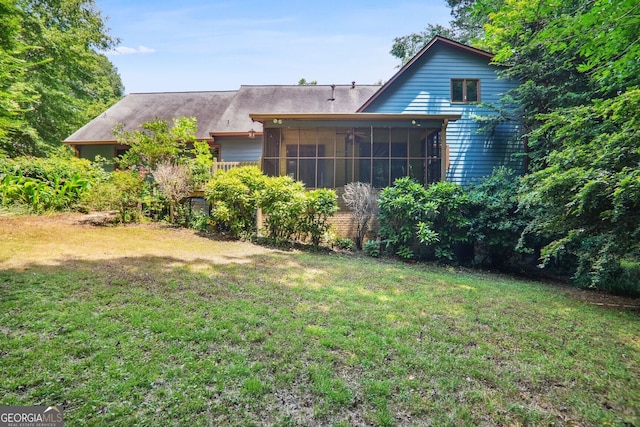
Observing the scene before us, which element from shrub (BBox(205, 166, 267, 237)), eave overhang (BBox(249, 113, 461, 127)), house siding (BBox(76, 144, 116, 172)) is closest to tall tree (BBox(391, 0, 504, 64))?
eave overhang (BBox(249, 113, 461, 127))

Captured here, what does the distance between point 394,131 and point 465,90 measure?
3.39m

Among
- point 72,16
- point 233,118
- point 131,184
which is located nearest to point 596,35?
point 131,184

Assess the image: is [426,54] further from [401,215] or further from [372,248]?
[372,248]

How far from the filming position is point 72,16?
16.2 meters

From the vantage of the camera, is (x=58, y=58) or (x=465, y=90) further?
(x=58, y=58)

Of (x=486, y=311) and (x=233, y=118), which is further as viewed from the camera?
(x=233, y=118)

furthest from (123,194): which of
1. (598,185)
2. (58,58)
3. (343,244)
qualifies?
(58,58)

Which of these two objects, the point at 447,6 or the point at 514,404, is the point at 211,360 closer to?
the point at 514,404

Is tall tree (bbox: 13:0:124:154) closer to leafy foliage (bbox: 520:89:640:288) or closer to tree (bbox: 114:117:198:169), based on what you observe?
tree (bbox: 114:117:198:169)

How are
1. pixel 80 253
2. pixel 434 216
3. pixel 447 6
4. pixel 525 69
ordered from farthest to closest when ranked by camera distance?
pixel 447 6
pixel 525 69
pixel 434 216
pixel 80 253

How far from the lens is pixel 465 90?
12.6 meters

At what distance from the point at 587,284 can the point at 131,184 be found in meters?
13.0

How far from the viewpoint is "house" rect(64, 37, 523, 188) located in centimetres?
1085

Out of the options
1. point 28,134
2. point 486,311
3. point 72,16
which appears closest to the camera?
point 486,311
